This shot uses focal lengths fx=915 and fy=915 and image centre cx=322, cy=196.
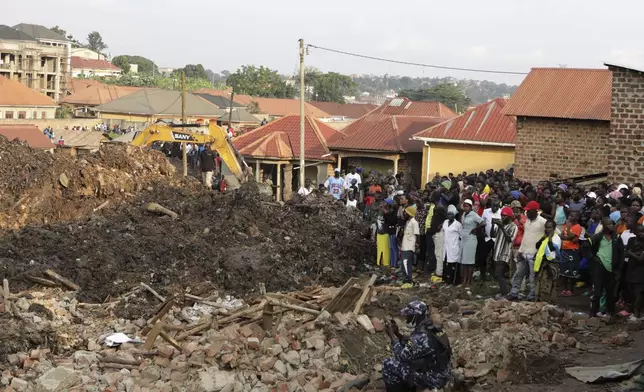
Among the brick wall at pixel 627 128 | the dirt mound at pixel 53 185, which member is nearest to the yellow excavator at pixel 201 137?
the dirt mound at pixel 53 185

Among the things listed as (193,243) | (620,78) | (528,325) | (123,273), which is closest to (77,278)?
(123,273)

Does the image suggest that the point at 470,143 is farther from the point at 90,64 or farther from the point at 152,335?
the point at 90,64

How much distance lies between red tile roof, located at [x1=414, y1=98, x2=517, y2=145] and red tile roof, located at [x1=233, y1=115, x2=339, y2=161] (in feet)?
13.5

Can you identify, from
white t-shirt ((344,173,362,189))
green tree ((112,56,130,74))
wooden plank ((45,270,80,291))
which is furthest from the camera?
green tree ((112,56,130,74))

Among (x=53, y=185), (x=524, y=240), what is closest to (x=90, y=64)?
(x=53, y=185)

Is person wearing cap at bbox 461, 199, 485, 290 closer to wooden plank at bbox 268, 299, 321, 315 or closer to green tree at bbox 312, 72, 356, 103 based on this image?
wooden plank at bbox 268, 299, 321, 315

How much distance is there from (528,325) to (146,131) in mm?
15760

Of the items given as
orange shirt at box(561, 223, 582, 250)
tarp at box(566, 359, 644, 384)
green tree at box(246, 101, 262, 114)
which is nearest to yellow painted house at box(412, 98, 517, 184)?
orange shirt at box(561, 223, 582, 250)

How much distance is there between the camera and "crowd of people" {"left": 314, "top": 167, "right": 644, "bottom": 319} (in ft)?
41.5

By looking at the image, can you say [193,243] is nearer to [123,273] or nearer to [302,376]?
[123,273]

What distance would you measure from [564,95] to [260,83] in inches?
3091

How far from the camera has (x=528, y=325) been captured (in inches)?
471

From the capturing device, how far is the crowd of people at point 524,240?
1264 cm

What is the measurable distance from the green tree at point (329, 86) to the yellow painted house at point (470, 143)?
269 feet
